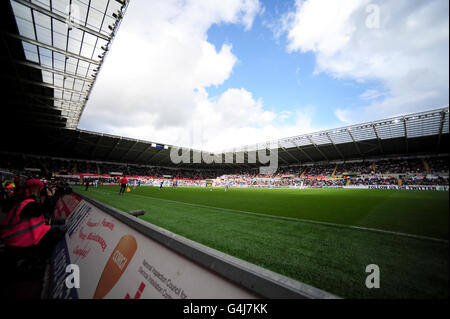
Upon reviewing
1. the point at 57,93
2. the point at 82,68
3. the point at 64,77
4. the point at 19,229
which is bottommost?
the point at 19,229

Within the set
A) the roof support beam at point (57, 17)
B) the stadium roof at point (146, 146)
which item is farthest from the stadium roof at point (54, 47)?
the stadium roof at point (146, 146)

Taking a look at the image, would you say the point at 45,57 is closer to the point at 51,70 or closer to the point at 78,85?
the point at 51,70

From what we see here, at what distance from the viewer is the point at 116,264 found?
3.04 metres

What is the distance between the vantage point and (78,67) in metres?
13.3

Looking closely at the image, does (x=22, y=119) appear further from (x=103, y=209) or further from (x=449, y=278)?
(x=449, y=278)

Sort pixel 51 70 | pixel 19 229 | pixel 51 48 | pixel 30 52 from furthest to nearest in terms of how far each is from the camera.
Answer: pixel 51 70 → pixel 30 52 → pixel 51 48 → pixel 19 229

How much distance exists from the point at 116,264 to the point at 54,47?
14.0 m

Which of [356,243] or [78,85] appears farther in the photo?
[78,85]

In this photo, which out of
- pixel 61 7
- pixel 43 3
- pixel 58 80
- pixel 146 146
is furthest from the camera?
pixel 146 146

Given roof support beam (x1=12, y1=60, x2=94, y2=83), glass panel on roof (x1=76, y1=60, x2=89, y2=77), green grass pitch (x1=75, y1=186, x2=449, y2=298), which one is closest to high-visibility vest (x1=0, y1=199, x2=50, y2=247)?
green grass pitch (x1=75, y1=186, x2=449, y2=298)

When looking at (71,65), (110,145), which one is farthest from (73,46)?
(110,145)

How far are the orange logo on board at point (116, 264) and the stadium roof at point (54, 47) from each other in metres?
10.7

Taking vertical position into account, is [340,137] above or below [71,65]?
below
